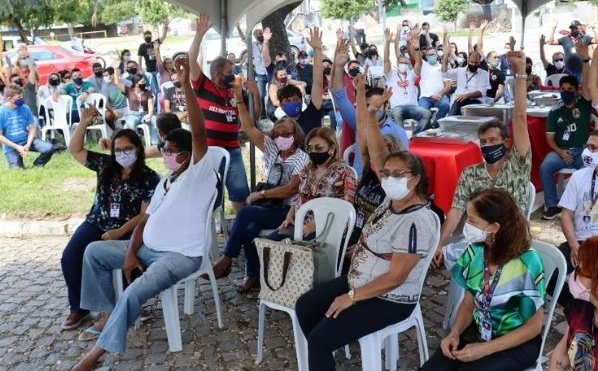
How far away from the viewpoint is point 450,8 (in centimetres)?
3206

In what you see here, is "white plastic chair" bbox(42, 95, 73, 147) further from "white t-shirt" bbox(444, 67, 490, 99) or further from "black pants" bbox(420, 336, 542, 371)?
"black pants" bbox(420, 336, 542, 371)

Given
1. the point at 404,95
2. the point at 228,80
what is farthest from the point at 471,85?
the point at 228,80

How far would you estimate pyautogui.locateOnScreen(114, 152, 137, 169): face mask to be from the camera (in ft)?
13.9

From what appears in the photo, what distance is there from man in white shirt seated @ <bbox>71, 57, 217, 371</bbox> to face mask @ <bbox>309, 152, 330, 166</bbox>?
0.66 meters

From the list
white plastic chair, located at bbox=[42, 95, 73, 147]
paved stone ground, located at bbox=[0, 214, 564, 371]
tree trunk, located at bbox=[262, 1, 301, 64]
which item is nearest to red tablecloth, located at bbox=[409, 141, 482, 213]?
paved stone ground, located at bbox=[0, 214, 564, 371]

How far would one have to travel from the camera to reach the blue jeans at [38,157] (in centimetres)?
949

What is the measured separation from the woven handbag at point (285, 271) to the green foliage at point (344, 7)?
2849cm

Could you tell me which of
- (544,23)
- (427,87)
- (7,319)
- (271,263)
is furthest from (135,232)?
(544,23)

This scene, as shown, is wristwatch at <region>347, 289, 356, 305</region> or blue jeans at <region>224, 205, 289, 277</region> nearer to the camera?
wristwatch at <region>347, 289, 356, 305</region>

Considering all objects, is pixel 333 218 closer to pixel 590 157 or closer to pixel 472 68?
pixel 590 157

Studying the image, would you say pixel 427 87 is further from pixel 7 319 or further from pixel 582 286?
pixel 582 286

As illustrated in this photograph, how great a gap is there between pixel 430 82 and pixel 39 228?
635 centimetres

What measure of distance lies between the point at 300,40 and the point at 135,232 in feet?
59.9

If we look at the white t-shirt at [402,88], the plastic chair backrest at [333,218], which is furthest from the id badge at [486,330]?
the white t-shirt at [402,88]
